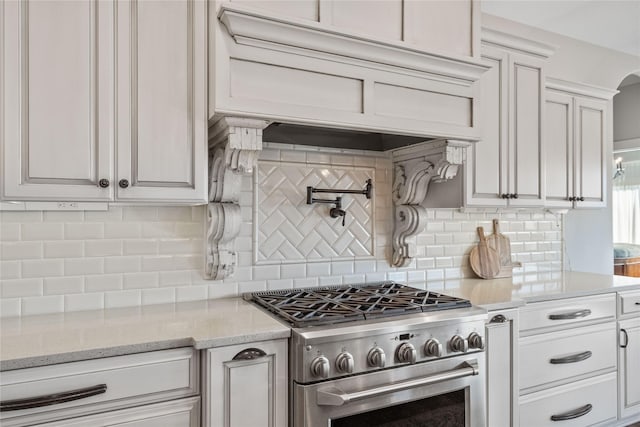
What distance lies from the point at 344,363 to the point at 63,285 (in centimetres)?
121

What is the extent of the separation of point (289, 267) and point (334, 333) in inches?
29.0

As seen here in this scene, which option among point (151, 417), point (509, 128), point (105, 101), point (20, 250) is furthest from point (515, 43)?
point (20, 250)

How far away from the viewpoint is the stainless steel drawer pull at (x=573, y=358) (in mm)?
2320

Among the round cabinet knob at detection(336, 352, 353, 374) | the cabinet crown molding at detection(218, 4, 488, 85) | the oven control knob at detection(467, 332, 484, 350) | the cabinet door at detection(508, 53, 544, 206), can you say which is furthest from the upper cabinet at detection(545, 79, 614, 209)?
the round cabinet knob at detection(336, 352, 353, 374)

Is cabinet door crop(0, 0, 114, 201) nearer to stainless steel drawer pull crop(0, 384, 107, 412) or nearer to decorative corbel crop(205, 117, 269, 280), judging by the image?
decorative corbel crop(205, 117, 269, 280)

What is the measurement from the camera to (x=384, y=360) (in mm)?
1657

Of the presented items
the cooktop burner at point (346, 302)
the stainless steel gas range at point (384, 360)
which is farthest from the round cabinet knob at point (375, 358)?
the cooktop burner at point (346, 302)

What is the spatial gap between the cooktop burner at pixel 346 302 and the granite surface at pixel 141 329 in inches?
3.6

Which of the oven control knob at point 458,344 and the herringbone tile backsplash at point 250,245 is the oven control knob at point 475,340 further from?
the herringbone tile backsplash at point 250,245

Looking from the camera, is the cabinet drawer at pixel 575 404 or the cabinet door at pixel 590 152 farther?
the cabinet door at pixel 590 152

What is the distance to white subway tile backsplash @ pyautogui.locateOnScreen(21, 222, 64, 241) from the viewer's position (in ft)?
5.80

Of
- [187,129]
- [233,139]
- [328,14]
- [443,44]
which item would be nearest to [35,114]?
[187,129]

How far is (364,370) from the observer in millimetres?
1640

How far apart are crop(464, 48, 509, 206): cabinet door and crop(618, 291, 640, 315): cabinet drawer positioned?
34.7 inches
